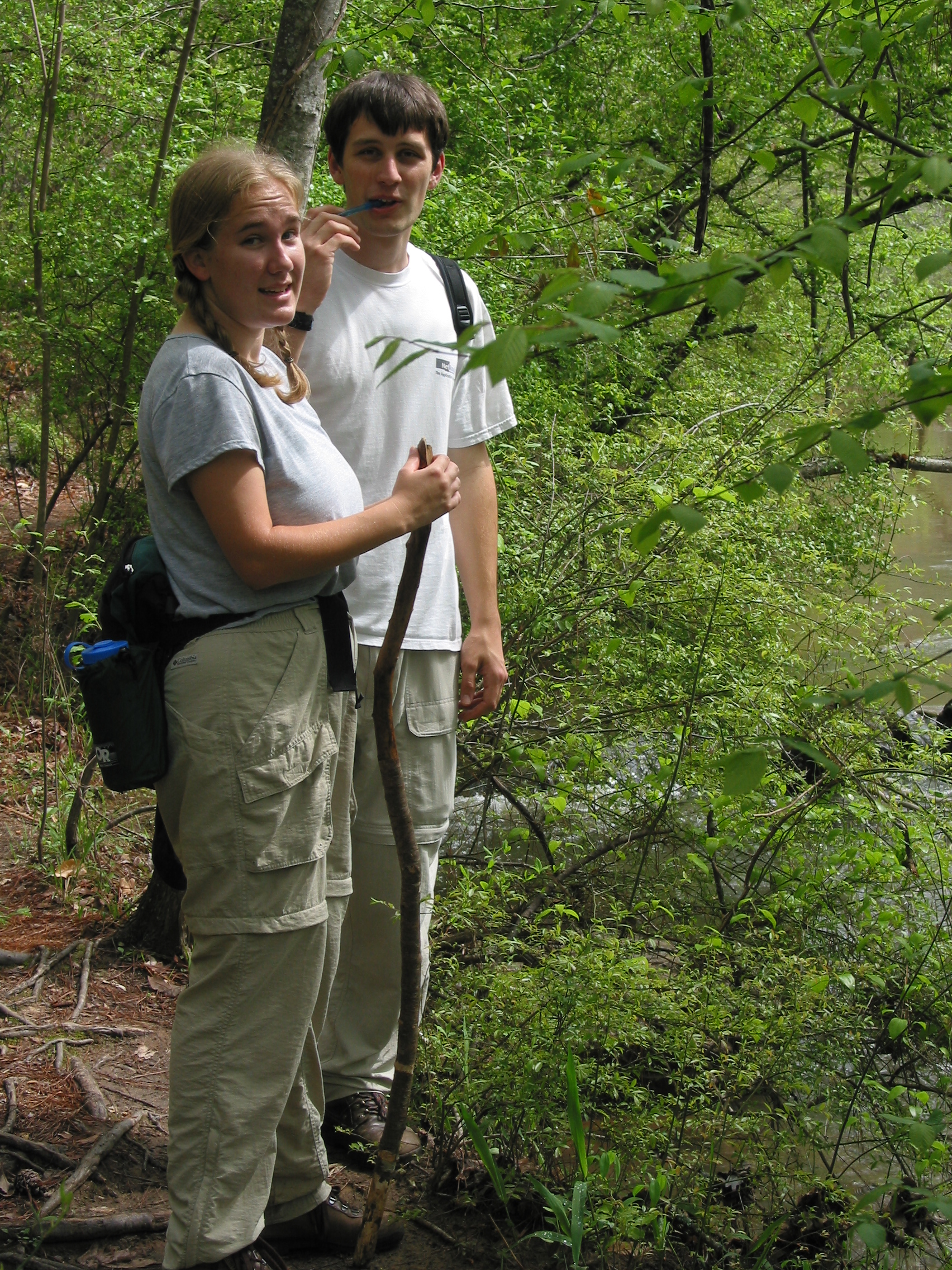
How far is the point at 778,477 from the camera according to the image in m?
1.47

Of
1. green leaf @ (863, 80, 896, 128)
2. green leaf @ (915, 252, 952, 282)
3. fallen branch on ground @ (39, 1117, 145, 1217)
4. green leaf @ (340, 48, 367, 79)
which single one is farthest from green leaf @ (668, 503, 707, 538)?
green leaf @ (340, 48, 367, 79)

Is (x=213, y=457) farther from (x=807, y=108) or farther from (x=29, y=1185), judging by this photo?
(x=29, y=1185)

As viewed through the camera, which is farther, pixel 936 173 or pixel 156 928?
pixel 156 928

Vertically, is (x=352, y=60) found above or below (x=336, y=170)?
above

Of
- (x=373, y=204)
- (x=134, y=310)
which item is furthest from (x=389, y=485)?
(x=134, y=310)

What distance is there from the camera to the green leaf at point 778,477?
1.45 meters

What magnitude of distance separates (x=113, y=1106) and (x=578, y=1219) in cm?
125

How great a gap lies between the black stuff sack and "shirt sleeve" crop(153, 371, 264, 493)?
312 mm

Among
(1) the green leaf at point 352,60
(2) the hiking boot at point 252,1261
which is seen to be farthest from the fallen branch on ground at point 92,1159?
(1) the green leaf at point 352,60

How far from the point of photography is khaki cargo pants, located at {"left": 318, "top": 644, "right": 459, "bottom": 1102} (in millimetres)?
2430

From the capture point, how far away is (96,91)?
601cm

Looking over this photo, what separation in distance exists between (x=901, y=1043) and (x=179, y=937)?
2.15m

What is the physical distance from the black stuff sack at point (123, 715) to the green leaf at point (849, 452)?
1.16 metres

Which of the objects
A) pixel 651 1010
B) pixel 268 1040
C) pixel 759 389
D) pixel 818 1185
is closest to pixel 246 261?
pixel 268 1040
